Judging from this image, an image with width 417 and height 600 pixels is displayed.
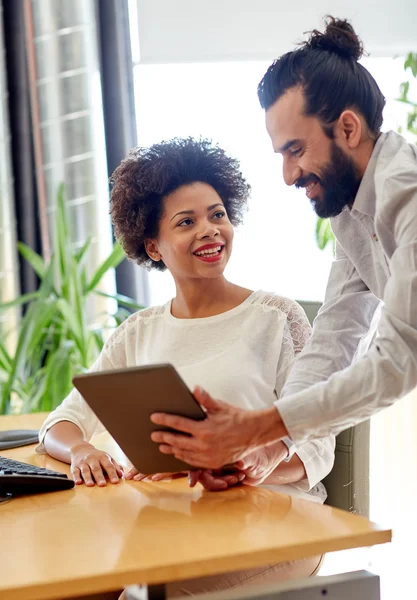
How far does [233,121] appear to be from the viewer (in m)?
4.36

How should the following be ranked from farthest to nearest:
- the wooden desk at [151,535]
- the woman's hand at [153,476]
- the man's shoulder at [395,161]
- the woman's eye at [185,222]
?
the woman's eye at [185,222], the woman's hand at [153,476], the man's shoulder at [395,161], the wooden desk at [151,535]

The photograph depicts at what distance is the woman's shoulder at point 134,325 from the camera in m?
2.20

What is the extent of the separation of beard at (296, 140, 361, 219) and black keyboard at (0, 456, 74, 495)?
29.3 inches

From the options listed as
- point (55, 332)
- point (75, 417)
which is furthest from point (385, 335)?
point (55, 332)

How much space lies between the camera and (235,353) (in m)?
1.98

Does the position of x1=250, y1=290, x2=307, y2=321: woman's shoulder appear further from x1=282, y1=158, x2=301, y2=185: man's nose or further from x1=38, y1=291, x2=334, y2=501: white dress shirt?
x1=282, y1=158, x2=301, y2=185: man's nose

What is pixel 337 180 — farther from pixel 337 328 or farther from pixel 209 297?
pixel 209 297

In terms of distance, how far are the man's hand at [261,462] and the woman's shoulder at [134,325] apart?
0.66m

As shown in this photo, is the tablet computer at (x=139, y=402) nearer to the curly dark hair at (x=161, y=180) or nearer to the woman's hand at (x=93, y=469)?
the woman's hand at (x=93, y=469)

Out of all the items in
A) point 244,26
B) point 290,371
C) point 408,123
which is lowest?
point 290,371

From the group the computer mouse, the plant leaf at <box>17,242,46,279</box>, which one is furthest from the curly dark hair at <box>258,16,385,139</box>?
the plant leaf at <box>17,242,46,279</box>

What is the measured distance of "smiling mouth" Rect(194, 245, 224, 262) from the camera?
209 centimetres

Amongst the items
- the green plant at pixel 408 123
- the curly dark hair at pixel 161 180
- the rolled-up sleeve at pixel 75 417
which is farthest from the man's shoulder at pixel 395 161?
the green plant at pixel 408 123

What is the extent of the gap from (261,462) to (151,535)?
400mm
